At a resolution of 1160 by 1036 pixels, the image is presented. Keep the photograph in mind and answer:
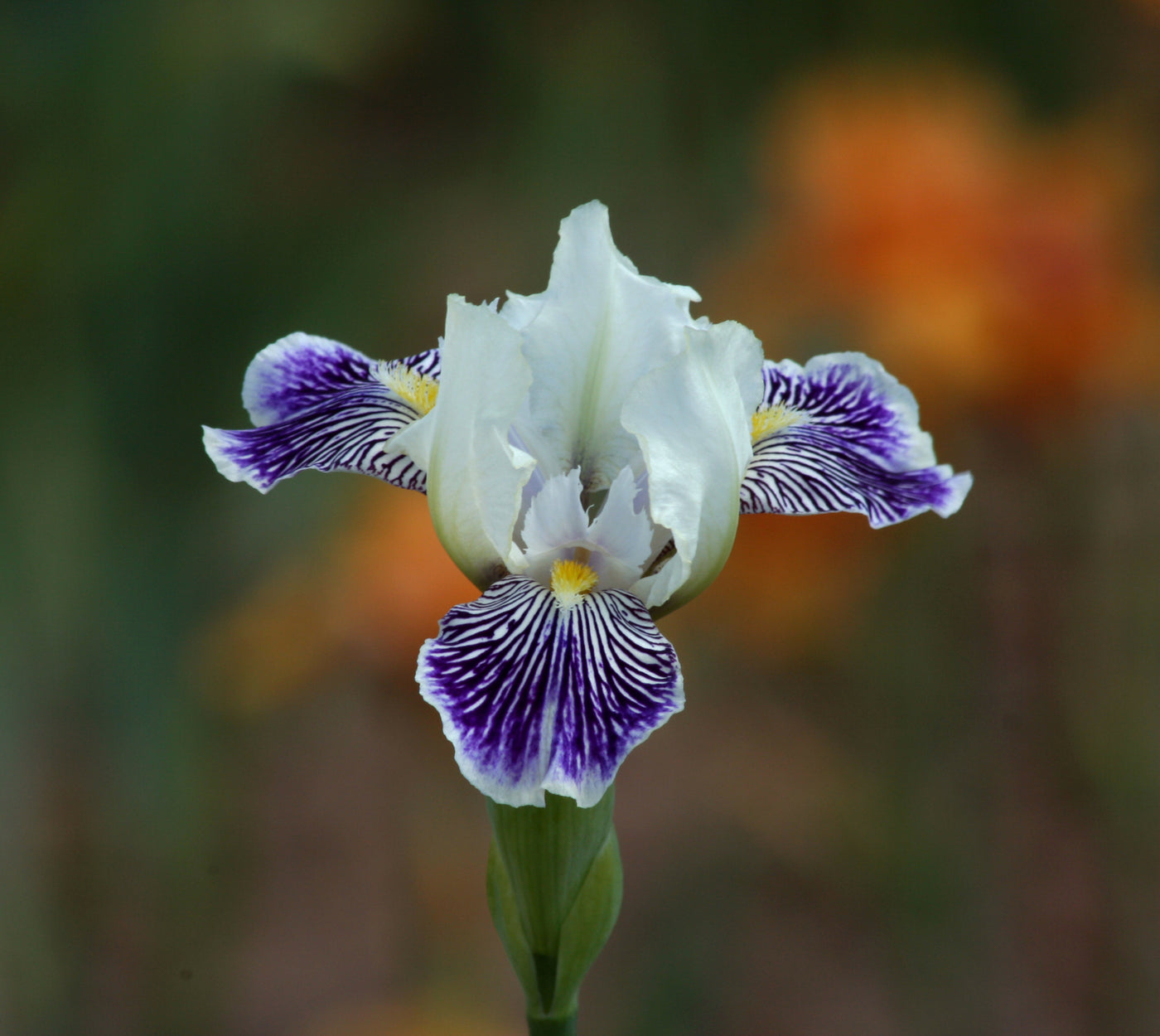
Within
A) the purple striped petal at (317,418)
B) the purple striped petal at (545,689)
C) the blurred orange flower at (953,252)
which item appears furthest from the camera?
the blurred orange flower at (953,252)

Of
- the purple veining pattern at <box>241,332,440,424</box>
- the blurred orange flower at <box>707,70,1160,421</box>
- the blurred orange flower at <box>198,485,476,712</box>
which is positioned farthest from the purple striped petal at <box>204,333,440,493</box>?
the blurred orange flower at <box>707,70,1160,421</box>

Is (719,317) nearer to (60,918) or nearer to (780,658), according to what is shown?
(780,658)

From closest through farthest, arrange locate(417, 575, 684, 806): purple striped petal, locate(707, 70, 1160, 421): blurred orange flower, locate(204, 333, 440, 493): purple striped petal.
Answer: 1. locate(417, 575, 684, 806): purple striped petal
2. locate(204, 333, 440, 493): purple striped petal
3. locate(707, 70, 1160, 421): blurred orange flower

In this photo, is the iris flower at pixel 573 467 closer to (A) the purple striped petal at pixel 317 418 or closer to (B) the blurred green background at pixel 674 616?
(A) the purple striped petal at pixel 317 418

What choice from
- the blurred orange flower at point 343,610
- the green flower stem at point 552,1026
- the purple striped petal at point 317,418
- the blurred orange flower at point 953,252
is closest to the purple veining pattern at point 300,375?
the purple striped petal at point 317,418

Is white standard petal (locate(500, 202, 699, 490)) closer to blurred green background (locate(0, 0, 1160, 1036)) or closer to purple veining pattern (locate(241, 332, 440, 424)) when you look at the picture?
purple veining pattern (locate(241, 332, 440, 424))

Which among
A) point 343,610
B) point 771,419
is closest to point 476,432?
point 771,419
